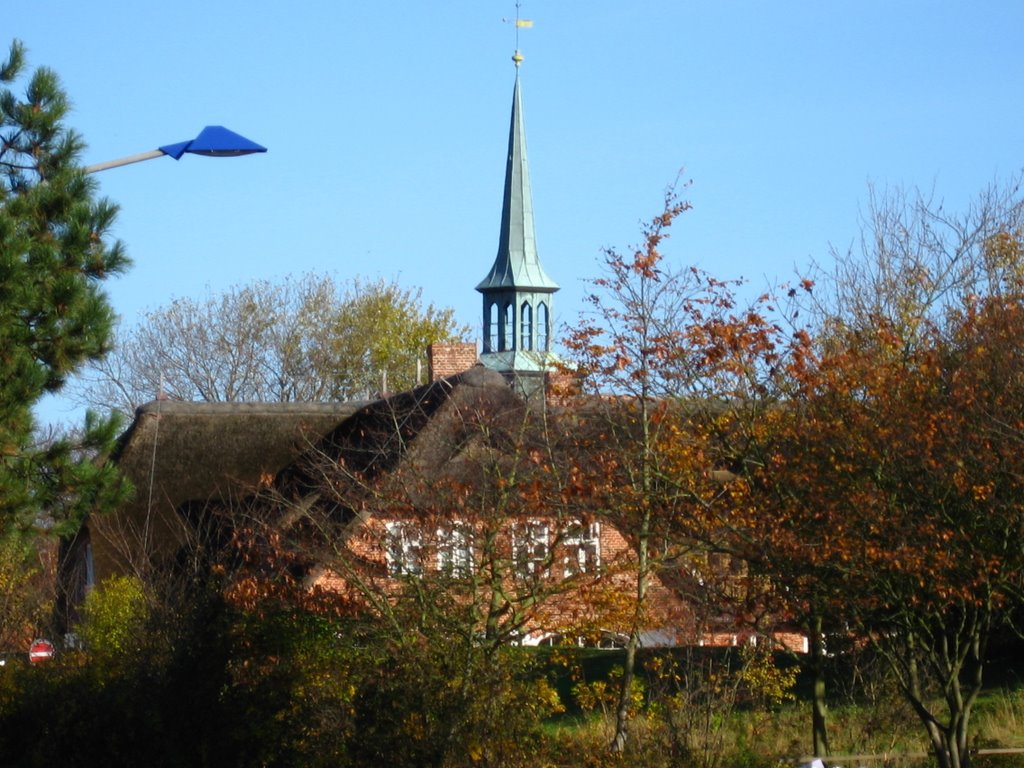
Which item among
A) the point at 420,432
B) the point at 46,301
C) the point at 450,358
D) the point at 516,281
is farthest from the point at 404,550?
the point at 516,281

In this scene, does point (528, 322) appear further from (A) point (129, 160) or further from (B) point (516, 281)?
(A) point (129, 160)

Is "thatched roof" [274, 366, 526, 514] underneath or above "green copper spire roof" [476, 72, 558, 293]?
underneath

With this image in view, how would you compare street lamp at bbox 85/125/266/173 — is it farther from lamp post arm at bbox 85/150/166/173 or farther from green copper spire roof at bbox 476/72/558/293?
green copper spire roof at bbox 476/72/558/293

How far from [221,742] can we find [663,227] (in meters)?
6.25

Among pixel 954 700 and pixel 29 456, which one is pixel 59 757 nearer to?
pixel 29 456

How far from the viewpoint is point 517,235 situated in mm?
48031

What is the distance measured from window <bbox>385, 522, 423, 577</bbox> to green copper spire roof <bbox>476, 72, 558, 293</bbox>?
112 ft

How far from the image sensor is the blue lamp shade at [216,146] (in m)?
11.2

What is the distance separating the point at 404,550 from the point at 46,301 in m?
3.65

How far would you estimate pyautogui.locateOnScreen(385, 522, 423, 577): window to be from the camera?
1209 cm

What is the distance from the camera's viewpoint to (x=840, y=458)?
32.4ft

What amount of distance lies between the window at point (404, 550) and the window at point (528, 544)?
792 mm

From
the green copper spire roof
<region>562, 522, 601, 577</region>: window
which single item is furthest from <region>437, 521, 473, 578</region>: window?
the green copper spire roof

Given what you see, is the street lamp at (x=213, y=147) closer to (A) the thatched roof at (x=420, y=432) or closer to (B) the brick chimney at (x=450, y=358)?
(A) the thatched roof at (x=420, y=432)
